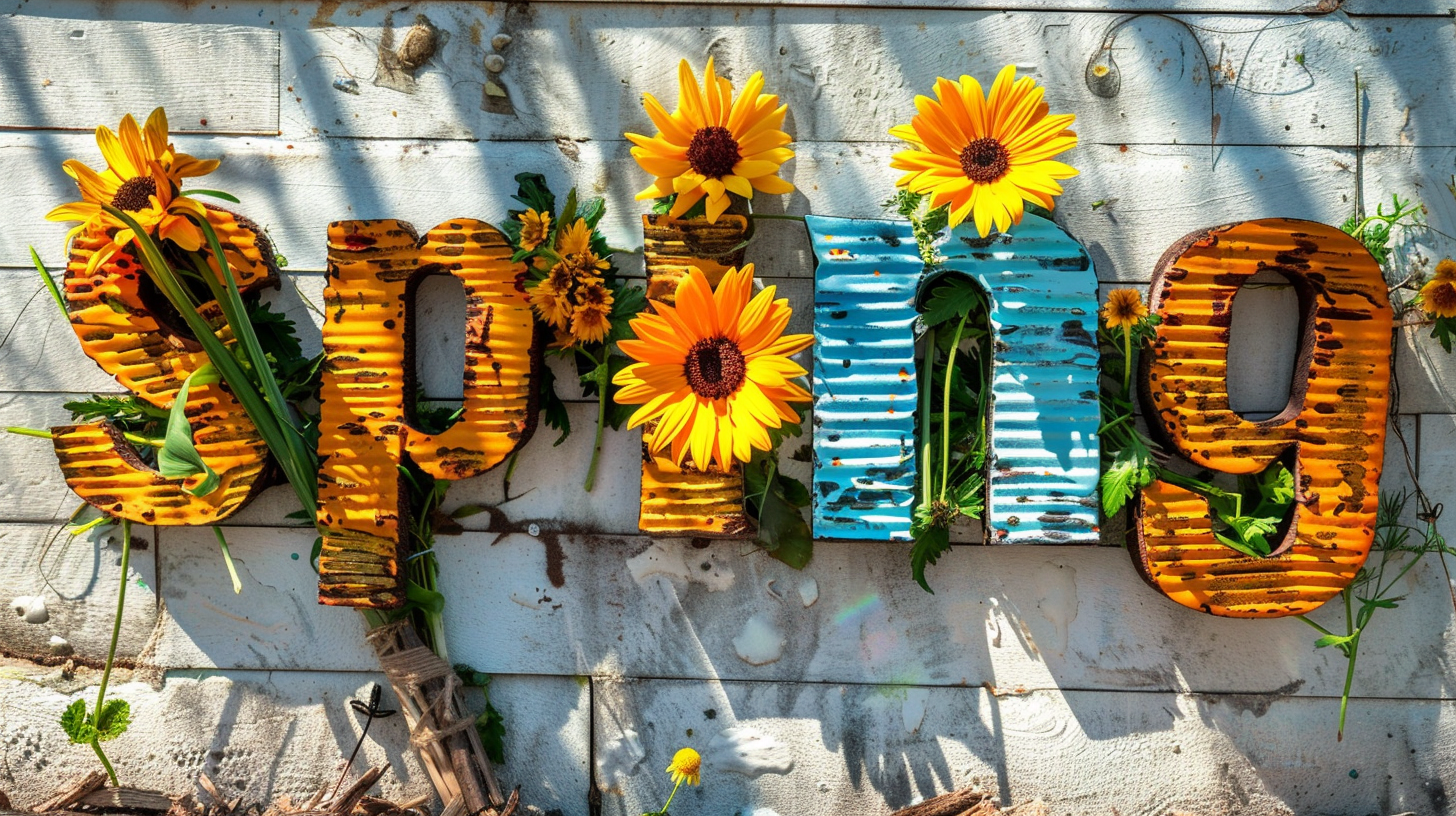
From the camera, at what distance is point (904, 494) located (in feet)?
6.41

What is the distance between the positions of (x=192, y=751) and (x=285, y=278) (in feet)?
3.75

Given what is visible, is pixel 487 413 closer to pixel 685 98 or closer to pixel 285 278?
pixel 285 278

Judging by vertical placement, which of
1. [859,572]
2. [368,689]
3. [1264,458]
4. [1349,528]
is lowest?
[368,689]

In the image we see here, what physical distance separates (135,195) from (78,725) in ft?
3.80

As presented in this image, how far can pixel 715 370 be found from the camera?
1.76 metres

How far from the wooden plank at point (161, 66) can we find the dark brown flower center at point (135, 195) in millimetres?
289

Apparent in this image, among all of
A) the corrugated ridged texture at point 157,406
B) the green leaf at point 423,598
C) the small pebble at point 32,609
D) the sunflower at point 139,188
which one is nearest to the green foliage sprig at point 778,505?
the green leaf at point 423,598

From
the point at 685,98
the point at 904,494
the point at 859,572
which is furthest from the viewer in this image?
the point at 859,572

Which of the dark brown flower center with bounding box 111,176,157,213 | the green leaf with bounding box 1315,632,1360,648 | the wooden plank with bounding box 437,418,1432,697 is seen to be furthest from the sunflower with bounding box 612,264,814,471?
the green leaf with bounding box 1315,632,1360,648

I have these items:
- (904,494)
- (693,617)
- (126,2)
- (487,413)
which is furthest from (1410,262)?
(126,2)

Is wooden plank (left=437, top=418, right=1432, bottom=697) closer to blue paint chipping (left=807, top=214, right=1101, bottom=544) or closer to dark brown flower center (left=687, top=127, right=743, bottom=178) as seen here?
blue paint chipping (left=807, top=214, right=1101, bottom=544)

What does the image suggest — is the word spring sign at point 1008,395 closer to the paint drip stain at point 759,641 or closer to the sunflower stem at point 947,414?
the sunflower stem at point 947,414

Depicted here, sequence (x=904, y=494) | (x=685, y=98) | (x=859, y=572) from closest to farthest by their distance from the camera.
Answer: (x=685, y=98) → (x=904, y=494) → (x=859, y=572)

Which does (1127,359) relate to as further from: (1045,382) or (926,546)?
(926,546)
